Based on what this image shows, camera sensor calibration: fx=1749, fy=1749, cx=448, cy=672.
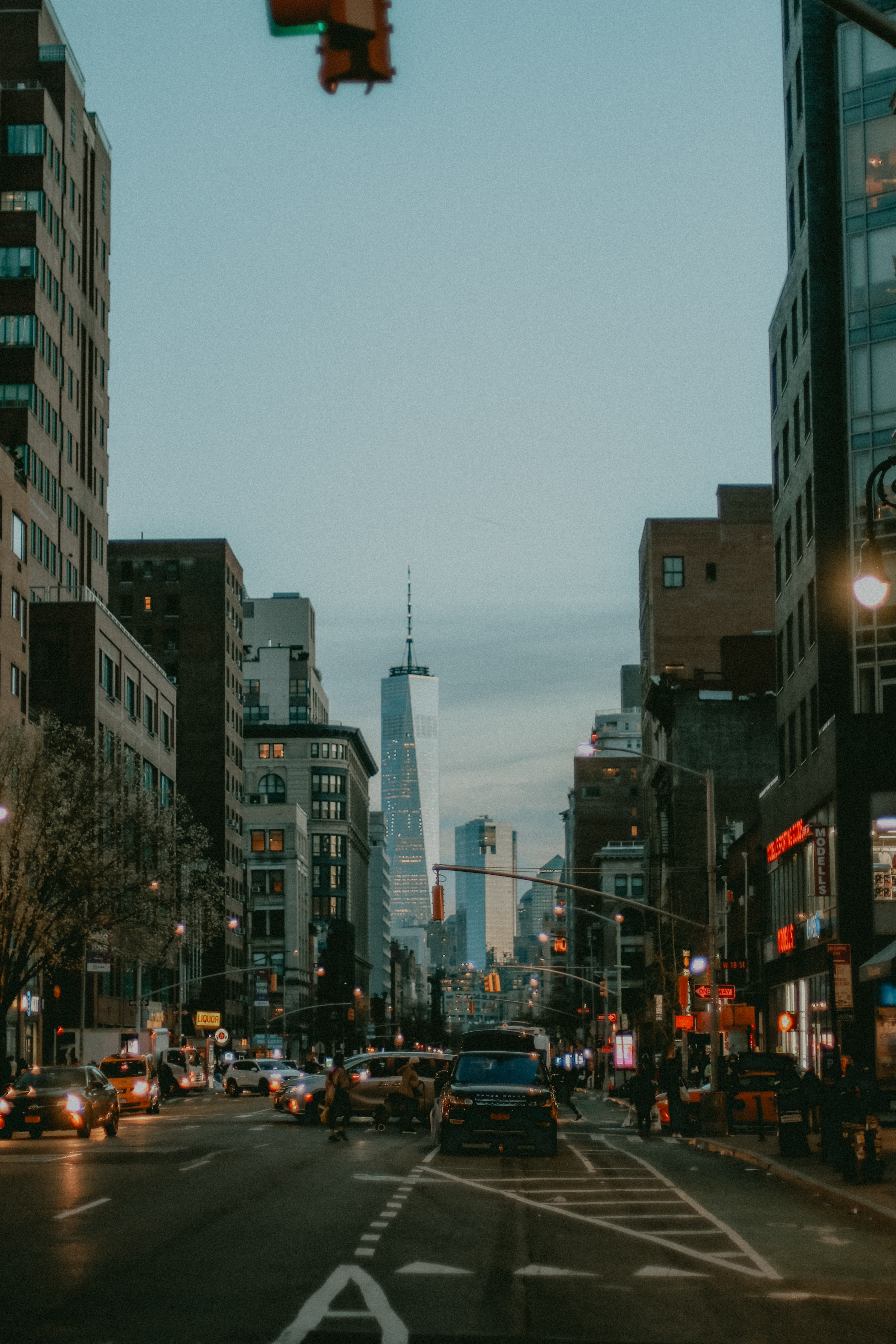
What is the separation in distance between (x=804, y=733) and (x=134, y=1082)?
24.4m

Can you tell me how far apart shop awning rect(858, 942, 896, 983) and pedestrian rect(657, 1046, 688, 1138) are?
5.79 m

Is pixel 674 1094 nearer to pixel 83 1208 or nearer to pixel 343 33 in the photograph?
pixel 83 1208

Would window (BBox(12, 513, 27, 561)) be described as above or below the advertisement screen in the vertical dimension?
above

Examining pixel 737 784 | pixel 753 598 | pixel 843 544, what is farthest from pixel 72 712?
pixel 843 544

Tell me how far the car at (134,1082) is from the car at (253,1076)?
1907 centimetres

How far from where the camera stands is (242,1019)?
151 meters

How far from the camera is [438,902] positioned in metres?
43.5

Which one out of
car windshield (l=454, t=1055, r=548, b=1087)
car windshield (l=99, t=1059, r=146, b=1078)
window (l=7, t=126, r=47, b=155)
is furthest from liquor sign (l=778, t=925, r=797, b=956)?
window (l=7, t=126, r=47, b=155)

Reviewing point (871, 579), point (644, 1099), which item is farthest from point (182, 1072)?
point (871, 579)

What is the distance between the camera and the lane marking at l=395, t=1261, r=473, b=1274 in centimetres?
1444

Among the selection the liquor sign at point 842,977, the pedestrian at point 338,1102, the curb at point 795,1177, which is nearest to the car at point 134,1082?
the pedestrian at point 338,1102

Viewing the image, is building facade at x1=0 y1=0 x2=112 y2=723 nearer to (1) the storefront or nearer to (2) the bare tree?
(2) the bare tree

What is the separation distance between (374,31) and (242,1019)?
149 m

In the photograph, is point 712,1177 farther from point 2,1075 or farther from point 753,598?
point 753,598
